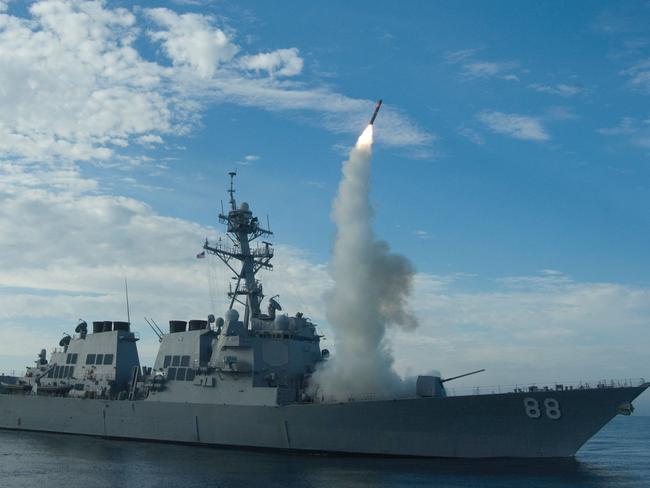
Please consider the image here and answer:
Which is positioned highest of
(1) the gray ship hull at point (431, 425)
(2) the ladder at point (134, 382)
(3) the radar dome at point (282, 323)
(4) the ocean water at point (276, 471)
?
(3) the radar dome at point (282, 323)

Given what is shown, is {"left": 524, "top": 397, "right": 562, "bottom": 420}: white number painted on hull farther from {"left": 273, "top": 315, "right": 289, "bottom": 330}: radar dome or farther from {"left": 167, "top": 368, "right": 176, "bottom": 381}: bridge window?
{"left": 167, "top": 368, "right": 176, "bottom": 381}: bridge window

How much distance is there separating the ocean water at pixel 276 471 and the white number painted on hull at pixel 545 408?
168 cm

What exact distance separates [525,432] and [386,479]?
18.0ft

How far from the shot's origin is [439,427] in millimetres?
22922

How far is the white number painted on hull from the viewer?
2203 cm

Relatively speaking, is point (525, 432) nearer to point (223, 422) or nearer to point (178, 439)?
point (223, 422)

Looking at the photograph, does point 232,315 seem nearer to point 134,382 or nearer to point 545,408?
point 134,382

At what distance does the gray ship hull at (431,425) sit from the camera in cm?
2206

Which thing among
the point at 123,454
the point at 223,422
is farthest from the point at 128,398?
the point at 223,422

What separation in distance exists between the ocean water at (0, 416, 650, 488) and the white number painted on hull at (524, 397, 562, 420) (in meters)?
1.68

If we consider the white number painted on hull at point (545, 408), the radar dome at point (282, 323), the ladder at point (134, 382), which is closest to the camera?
the white number painted on hull at point (545, 408)

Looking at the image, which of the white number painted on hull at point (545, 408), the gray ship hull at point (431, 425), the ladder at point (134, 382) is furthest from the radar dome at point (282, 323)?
the white number painted on hull at point (545, 408)

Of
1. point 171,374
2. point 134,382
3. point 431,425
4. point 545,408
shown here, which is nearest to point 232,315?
point 171,374

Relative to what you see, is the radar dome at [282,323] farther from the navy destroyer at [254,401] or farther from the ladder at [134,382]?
the ladder at [134,382]
